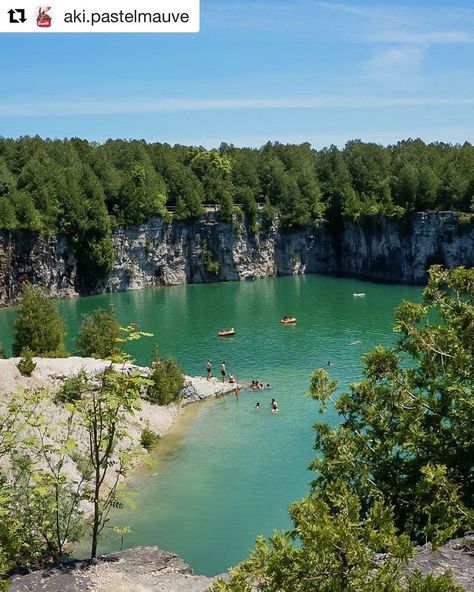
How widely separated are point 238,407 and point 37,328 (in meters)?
14.1

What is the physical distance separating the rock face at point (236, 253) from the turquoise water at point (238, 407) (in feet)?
20.2

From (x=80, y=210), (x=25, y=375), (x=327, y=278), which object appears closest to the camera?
(x=25, y=375)

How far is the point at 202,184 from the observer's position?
370ft

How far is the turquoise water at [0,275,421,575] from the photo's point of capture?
30.5 metres

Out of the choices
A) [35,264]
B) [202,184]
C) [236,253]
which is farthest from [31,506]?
[202,184]

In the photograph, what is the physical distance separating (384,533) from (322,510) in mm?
1085

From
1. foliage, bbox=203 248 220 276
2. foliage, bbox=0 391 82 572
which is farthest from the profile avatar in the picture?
foliage, bbox=203 248 220 276

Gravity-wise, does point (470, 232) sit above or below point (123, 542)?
above

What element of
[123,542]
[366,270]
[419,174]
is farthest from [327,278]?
[123,542]

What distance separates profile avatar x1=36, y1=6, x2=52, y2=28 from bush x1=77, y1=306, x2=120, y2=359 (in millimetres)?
26317

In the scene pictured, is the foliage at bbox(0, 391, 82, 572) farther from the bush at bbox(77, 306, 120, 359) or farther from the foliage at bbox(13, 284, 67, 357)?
the bush at bbox(77, 306, 120, 359)

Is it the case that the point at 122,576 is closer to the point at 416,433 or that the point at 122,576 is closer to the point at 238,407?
the point at 416,433

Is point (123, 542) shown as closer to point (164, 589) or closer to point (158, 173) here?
point (164, 589)

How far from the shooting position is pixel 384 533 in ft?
37.5
